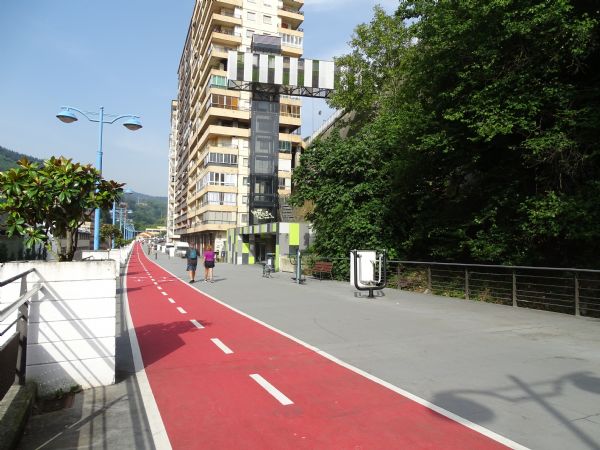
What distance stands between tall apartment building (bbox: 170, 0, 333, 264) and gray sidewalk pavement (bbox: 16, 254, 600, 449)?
1443 inches

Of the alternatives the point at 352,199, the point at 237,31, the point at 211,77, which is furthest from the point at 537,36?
the point at 237,31

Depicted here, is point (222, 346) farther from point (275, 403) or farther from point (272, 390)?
point (275, 403)

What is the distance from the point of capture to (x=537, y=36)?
Answer: 480 inches

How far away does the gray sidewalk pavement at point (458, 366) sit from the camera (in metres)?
4.18

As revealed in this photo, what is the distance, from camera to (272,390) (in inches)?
209

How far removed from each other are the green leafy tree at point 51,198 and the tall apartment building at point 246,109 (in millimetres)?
40891

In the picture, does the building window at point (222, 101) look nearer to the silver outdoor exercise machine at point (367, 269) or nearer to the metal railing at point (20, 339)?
the silver outdoor exercise machine at point (367, 269)

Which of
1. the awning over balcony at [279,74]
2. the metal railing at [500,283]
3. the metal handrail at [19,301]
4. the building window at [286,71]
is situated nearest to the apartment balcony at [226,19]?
→ the awning over balcony at [279,74]

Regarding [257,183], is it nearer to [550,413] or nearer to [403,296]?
[403,296]

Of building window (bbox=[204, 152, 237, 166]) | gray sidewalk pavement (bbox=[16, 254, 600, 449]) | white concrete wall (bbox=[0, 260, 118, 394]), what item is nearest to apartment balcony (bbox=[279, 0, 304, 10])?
building window (bbox=[204, 152, 237, 166])

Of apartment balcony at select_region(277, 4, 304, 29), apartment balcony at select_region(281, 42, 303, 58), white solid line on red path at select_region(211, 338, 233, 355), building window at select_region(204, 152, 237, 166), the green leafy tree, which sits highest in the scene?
apartment balcony at select_region(277, 4, 304, 29)

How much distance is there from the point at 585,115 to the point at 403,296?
730 centimetres

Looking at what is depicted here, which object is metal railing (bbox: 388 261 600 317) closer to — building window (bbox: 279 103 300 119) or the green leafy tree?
the green leafy tree

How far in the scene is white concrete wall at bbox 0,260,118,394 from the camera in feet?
16.5
